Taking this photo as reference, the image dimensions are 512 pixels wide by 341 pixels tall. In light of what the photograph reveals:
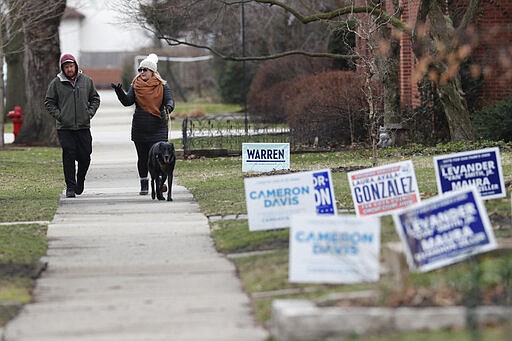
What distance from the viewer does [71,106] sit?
54.9 feet

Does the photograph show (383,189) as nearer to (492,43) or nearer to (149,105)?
(149,105)

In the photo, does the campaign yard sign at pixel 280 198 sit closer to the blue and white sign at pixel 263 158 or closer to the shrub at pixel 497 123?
the blue and white sign at pixel 263 158

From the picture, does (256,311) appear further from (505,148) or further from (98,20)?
(98,20)

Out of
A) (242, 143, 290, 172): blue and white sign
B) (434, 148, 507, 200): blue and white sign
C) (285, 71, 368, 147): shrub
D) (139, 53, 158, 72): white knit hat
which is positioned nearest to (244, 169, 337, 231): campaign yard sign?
(434, 148, 507, 200): blue and white sign

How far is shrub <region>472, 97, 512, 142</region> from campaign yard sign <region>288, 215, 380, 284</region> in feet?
47.1

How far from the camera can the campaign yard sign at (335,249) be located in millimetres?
8836

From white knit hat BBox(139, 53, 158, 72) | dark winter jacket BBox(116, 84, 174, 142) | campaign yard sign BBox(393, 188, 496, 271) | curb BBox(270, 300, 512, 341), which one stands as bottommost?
dark winter jacket BBox(116, 84, 174, 142)

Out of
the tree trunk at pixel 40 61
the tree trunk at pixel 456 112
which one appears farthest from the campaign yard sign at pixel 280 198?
the tree trunk at pixel 40 61

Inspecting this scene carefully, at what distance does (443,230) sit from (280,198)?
2.87m

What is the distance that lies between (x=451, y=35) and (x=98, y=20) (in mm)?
64806

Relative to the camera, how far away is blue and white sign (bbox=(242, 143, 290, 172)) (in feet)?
61.5

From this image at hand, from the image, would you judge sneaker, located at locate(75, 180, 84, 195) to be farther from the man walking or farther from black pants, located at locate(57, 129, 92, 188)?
the man walking

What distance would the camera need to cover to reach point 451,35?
22.9m

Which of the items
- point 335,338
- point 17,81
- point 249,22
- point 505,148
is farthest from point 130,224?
point 17,81
